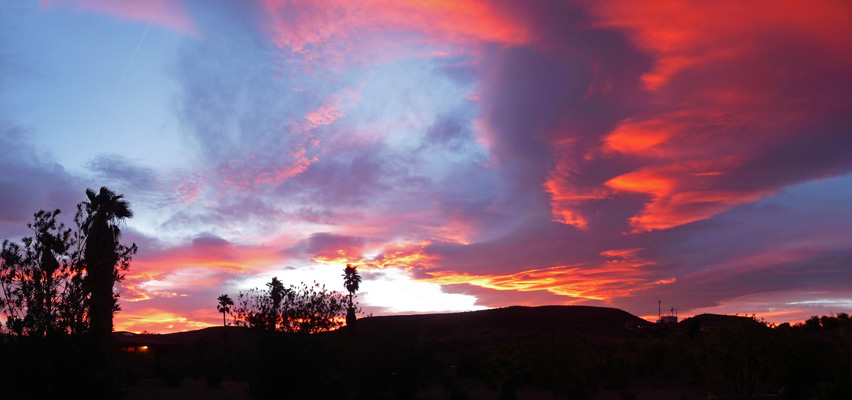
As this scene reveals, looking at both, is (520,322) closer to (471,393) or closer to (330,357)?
(471,393)

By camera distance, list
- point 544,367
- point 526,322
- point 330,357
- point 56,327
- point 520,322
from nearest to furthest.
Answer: point 56,327, point 330,357, point 544,367, point 526,322, point 520,322

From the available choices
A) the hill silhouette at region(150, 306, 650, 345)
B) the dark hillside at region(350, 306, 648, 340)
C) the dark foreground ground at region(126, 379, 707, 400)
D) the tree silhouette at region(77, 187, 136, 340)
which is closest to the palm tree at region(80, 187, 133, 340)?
the tree silhouette at region(77, 187, 136, 340)

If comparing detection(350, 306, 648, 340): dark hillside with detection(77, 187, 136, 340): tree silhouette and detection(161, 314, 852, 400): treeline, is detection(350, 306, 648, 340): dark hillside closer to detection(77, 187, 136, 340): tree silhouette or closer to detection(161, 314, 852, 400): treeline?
detection(161, 314, 852, 400): treeline

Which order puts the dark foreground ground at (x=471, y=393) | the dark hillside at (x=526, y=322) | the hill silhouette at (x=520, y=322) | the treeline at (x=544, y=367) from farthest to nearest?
the dark hillside at (x=526, y=322), the hill silhouette at (x=520, y=322), the dark foreground ground at (x=471, y=393), the treeline at (x=544, y=367)

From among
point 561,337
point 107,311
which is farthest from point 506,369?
point 107,311

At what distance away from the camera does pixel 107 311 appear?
14914 mm

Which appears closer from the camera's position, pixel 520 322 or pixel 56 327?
pixel 56 327

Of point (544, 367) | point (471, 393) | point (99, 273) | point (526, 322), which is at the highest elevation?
point (99, 273)

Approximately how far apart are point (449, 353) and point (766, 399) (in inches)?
2009

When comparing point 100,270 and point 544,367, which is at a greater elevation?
point 100,270

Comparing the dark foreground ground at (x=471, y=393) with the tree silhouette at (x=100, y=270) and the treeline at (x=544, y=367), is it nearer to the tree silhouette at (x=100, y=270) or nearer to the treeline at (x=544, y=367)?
the treeline at (x=544, y=367)

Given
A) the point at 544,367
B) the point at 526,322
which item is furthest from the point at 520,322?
the point at 544,367

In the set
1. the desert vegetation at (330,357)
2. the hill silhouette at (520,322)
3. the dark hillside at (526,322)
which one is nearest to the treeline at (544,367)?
the desert vegetation at (330,357)

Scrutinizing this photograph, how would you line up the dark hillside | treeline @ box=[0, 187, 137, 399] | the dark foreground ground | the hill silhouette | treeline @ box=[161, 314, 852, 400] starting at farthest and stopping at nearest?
the dark hillside, the hill silhouette, the dark foreground ground, treeline @ box=[161, 314, 852, 400], treeline @ box=[0, 187, 137, 399]
